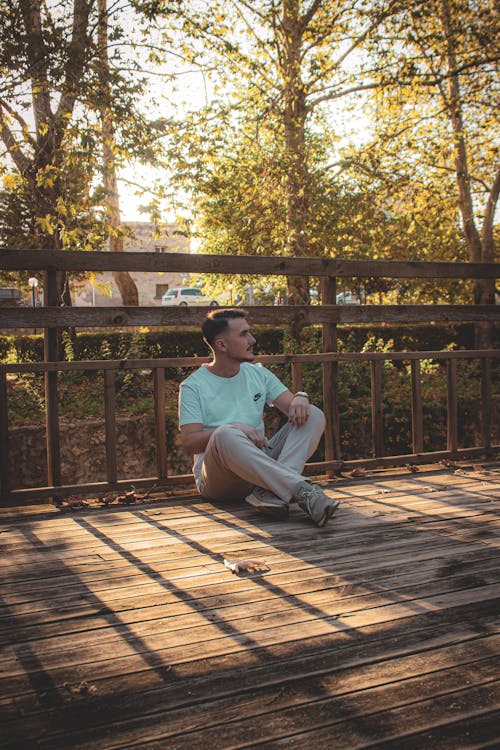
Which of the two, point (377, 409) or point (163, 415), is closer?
point (163, 415)

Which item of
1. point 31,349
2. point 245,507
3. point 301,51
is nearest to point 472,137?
point 301,51

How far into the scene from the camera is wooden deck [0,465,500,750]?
1.52 metres

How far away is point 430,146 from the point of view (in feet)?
44.0

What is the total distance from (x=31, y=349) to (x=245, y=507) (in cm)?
929

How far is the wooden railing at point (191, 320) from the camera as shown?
385 centimetres

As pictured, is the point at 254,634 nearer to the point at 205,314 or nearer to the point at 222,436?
the point at 222,436

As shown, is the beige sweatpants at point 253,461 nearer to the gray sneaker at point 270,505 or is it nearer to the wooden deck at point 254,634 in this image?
the gray sneaker at point 270,505

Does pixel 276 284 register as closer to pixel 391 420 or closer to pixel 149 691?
pixel 391 420

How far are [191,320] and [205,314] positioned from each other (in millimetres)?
96

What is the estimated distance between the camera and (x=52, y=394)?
3.96m

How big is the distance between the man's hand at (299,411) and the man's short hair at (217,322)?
584 mm

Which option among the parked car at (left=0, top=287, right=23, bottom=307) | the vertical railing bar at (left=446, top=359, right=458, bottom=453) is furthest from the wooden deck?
the parked car at (left=0, top=287, right=23, bottom=307)

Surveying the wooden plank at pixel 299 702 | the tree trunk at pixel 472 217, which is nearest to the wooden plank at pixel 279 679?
the wooden plank at pixel 299 702

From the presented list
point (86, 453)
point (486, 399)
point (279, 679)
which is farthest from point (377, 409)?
point (86, 453)
